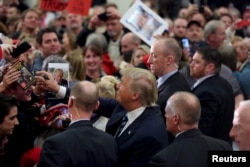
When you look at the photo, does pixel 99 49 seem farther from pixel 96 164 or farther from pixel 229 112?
pixel 96 164

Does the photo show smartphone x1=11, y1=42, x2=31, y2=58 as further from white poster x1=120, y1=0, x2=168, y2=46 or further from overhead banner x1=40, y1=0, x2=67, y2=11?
overhead banner x1=40, y1=0, x2=67, y2=11

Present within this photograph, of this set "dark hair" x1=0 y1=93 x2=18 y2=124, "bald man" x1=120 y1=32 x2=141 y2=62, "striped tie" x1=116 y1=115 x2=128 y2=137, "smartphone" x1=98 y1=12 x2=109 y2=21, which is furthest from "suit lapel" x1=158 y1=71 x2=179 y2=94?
"smartphone" x1=98 y1=12 x2=109 y2=21

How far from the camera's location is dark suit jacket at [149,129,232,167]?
16.1 feet

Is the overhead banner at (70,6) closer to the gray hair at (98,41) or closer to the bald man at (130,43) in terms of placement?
the gray hair at (98,41)

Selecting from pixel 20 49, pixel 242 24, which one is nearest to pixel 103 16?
pixel 242 24

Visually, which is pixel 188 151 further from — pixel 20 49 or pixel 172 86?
pixel 20 49

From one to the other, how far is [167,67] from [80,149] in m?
1.89

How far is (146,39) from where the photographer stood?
336 inches

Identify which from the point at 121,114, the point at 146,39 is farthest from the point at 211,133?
the point at 146,39

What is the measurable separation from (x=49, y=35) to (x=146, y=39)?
1200mm

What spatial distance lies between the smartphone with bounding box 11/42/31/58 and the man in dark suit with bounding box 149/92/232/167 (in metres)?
1.59

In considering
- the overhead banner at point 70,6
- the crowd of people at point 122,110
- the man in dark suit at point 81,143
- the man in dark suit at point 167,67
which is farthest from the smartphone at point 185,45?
the man in dark suit at point 81,143

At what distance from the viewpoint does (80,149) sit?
516 centimetres

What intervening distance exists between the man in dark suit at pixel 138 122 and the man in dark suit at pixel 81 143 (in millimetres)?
168
